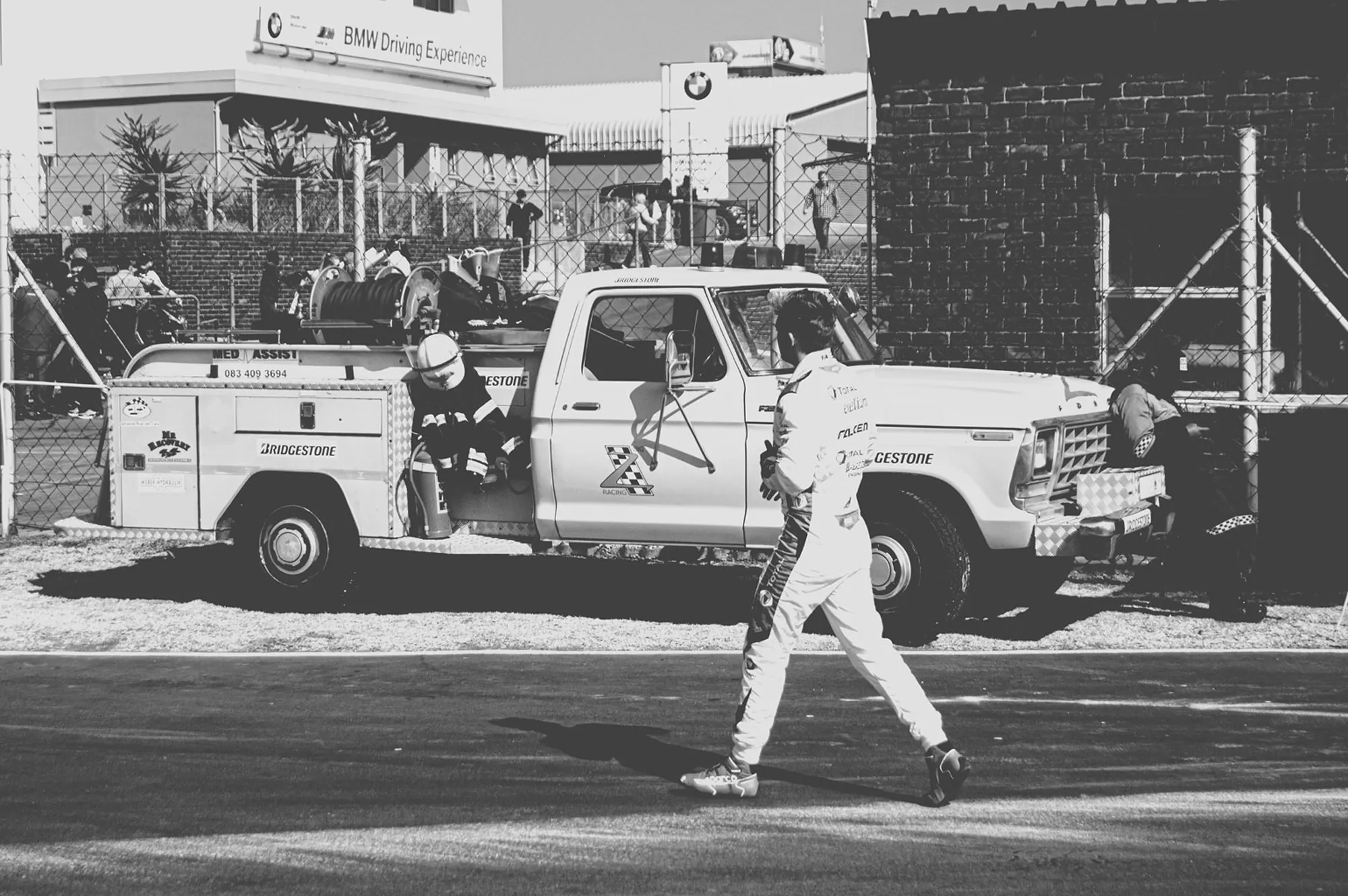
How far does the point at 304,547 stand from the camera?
11641 mm

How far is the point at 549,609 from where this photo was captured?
11883 millimetres

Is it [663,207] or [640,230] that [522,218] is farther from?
[640,230]

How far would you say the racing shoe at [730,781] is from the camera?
7.09 meters

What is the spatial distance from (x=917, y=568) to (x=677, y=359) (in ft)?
5.58

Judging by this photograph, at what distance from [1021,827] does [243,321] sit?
25.9m

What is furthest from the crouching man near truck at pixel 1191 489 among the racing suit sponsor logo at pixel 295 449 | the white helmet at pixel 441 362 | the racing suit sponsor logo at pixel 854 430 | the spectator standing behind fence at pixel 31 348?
the spectator standing behind fence at pixel 31 348

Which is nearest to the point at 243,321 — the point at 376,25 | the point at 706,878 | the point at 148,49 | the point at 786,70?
the point at 148,49

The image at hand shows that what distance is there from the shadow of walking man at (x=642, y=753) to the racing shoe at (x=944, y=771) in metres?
0.17

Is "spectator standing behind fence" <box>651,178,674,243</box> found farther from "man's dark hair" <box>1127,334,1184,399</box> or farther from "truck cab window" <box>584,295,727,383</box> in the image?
"man's dark hair" <box>1127,334,1184,399</box>

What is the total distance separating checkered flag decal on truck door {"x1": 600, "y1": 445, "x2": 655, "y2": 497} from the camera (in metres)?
10.9

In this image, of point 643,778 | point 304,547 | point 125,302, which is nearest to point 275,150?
point 125,302

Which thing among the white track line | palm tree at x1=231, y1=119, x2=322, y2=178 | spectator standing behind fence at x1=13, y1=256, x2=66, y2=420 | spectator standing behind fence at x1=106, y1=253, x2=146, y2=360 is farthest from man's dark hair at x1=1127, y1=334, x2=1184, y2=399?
palm tree at x1=231, y1=119, x2=322, y2=178

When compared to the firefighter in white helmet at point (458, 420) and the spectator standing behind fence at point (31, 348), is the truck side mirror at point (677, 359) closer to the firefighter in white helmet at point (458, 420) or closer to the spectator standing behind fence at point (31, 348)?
→ the firefighter in white helmet at point (458, 420)

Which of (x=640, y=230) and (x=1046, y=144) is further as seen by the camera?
(x=640, y=230)
